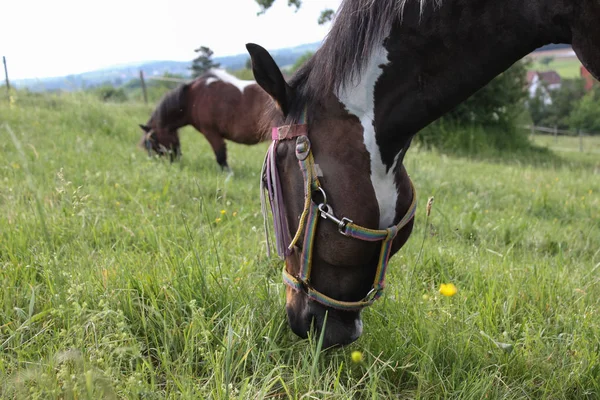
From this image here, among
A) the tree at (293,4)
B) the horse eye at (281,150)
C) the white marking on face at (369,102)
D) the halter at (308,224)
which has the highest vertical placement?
the tree at (293,4)

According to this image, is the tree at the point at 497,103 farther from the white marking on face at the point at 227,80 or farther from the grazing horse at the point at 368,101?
the grazing horse at the point at 368,101

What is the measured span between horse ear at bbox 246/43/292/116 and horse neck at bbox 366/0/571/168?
11.9 inches

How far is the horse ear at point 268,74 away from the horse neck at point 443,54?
301mm

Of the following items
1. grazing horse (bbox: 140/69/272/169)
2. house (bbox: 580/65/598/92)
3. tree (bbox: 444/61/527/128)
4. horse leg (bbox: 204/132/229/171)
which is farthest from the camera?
tree (bbox: 444/61/527/128)

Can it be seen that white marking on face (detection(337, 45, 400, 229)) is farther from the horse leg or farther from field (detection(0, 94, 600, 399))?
the horse leg

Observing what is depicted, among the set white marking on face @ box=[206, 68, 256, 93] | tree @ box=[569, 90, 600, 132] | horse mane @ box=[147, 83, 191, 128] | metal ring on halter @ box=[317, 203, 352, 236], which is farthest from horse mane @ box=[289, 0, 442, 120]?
tree @ box=[569, 90, 600, 132]

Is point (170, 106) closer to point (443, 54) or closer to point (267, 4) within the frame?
point (443, 54)

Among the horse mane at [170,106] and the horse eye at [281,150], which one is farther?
the horse mane at [170,106]

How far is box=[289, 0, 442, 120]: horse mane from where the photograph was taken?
135 cm

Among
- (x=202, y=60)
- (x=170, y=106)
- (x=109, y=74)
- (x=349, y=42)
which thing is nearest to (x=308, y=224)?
(x=349, y=42)

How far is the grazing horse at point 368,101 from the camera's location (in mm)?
1312

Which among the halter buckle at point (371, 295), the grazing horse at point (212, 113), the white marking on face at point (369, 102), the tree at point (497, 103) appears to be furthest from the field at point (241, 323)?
the tree at point (497, 103)

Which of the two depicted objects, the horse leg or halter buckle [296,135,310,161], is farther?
the horse leg

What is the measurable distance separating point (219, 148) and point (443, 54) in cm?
580
